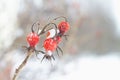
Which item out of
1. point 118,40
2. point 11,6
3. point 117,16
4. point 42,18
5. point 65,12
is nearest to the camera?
point 11,6

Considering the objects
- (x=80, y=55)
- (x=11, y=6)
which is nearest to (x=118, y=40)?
(x=80, y=55)

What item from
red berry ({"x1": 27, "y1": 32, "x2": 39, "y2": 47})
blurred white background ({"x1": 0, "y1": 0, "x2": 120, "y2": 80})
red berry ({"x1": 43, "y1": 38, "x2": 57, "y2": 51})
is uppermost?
red berry ({"x1": 27, "y1": 32, "x2": 39, "y2": 47})

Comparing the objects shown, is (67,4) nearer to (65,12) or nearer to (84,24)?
(65,12)

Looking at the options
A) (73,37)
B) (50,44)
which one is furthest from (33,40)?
(73,37)

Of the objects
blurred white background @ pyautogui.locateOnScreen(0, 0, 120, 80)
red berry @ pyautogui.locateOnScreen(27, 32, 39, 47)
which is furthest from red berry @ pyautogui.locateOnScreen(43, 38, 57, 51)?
blurred white background @ pyautogui.locateOnScreen(0, 0, 120, 80)

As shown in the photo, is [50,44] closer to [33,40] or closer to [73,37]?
[33,40]

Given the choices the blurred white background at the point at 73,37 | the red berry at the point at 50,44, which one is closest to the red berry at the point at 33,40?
the red berry at the point at 50,44

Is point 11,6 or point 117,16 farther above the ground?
point 11,6

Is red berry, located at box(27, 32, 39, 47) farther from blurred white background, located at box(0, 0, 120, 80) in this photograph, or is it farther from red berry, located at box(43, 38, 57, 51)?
blurred white background, located at box(0, 0, 120, 80)

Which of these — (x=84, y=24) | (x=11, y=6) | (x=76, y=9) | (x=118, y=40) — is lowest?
(x=118, y=40)

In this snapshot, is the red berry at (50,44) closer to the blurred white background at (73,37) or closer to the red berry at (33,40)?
the red berry at (33,40)

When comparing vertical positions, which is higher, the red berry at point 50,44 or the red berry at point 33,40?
the red berry at point 33,40
